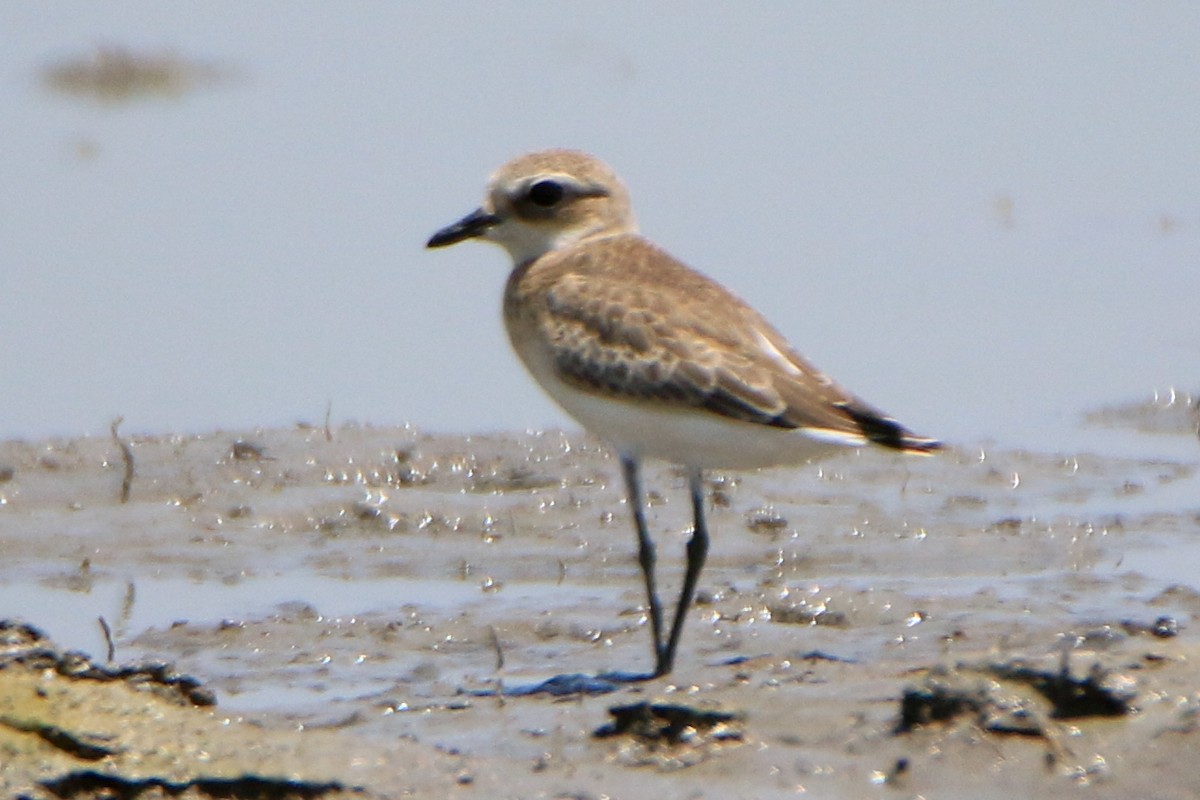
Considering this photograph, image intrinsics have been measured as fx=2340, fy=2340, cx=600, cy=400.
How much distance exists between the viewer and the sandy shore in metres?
5.76

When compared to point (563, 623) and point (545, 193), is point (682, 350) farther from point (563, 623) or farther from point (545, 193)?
point (563, 623)

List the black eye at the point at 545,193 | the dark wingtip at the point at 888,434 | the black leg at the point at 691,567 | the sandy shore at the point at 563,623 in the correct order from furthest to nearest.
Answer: the black eye at the point at 545,193
the black leg at the point at 691,567
the dark wingtip at the point at 888,434
the sandy shore at the point at 563,623

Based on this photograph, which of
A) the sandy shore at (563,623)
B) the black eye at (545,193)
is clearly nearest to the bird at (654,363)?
the black eye at (545,193)

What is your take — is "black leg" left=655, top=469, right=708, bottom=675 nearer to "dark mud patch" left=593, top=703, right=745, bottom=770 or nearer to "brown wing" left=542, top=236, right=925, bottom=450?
"brown wing" left=542, top=236, right=925, bottom=450

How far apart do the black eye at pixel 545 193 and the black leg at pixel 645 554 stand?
3.87 feet

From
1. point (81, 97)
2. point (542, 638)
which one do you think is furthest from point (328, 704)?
point (81, 97)

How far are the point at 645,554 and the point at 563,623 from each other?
2.27ft

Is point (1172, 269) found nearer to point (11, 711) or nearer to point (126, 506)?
point (126, 506)

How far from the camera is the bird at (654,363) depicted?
23.4ft

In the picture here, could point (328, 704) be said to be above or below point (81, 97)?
below

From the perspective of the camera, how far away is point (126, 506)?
9641 mm

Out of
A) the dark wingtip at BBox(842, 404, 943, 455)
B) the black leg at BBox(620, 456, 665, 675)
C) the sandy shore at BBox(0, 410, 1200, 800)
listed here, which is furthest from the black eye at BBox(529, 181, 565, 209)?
the dark wingtip at BBox(842, 404, 943, 455)

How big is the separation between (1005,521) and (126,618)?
141 inches

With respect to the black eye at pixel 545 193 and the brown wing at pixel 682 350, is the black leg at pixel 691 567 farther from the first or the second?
the black eye at pixel 545 193
